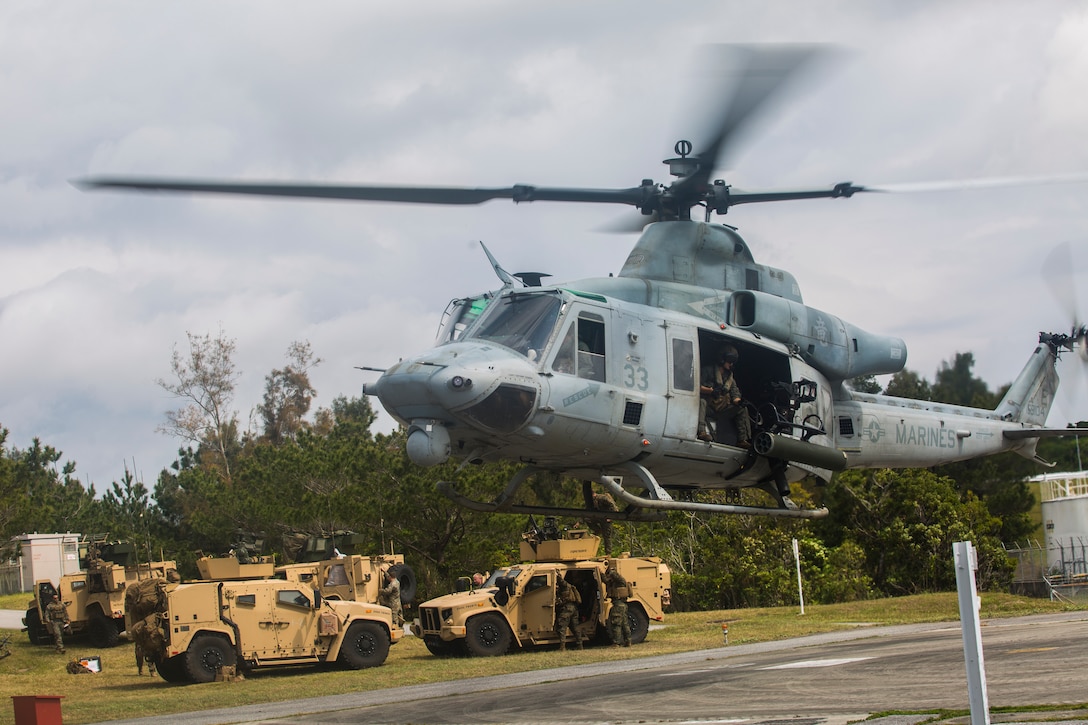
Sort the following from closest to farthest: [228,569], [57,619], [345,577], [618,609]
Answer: [618,609] < [228,569] < [345,577] < [57,619]

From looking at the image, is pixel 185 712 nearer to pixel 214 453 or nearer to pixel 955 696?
pixel 955 696

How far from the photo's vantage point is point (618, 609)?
20359 mm

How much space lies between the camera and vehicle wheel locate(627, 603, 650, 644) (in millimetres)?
20984

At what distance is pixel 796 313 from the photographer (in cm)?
1344

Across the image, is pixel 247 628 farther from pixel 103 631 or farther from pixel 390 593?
pixel 103 631

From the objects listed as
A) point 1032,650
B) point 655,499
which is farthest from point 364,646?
point 1032,650

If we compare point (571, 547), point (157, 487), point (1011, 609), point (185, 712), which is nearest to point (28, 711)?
point (185, 712)

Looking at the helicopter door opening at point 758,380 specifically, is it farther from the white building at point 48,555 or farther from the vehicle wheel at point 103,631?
the white building at point 48,555

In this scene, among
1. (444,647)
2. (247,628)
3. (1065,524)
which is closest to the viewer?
(247,628)

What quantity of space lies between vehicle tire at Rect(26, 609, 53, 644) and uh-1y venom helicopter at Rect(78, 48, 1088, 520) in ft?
61.9

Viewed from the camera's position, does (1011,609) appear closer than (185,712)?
No

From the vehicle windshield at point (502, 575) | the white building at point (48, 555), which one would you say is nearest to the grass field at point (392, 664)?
the vehicle windshield at point (502, 575)

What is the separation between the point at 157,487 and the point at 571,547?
33022 millimetres

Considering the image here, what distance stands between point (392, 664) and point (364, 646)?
601 mm
